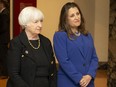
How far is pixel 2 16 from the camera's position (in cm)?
708

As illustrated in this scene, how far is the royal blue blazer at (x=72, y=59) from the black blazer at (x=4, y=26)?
13.5 feet

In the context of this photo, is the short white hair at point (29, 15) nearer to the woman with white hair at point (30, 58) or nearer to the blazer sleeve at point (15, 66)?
the woman with white hair at point (30, 58)

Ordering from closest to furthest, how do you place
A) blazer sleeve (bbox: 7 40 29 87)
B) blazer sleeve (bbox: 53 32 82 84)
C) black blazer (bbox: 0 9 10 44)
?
blazer sleeve (bbox: 7 40 29 87) → blazer sleeve (bbox: 53 32 82 84) → black blazer (bbox: 0 9 10 44)

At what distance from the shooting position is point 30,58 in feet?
9.43

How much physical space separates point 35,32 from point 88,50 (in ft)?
2.06

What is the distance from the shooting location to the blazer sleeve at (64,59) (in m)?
3.08

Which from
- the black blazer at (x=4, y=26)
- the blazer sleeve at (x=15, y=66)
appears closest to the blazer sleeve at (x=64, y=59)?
the blazer sleeve at (x=15, y=66)

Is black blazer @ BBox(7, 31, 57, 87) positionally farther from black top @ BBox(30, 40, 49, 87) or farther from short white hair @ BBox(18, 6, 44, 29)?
short white hair @ BBox(18, 6, 44, 29)

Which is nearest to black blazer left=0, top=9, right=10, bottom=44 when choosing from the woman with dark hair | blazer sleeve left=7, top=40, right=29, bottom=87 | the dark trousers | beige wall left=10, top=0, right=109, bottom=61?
the dark trousers

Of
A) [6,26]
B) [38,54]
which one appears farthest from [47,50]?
[6,26]

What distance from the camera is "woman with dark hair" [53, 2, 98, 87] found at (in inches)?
122

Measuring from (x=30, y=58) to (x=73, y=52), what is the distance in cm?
50

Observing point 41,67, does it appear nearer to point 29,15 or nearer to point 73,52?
point 73,52

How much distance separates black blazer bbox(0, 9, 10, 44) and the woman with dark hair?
4.05 metres
